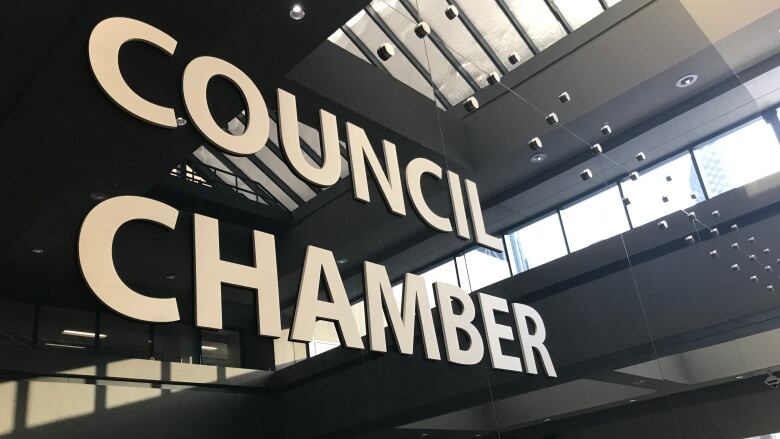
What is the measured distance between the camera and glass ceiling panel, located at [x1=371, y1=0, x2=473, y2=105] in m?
4.64

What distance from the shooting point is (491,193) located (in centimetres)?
509

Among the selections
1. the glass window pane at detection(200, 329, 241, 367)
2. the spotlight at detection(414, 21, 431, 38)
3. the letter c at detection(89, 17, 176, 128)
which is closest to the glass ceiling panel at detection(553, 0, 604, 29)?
the spotlight at detection(414, 21, 431, 38)

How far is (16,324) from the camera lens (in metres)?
2.48

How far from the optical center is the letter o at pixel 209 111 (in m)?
3.04

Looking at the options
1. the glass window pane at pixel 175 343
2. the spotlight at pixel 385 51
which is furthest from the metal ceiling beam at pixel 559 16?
the glass window pane at pixel 175 343

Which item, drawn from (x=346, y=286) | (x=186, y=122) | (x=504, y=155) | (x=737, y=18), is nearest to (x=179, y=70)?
(x=186, y=122)

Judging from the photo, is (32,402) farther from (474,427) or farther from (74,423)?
(474,427)

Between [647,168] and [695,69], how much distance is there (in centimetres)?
131

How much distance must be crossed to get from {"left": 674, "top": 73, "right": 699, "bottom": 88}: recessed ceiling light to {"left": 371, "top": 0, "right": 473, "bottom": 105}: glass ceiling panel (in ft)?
8.72

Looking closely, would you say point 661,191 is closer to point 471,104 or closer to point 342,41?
point 471,104

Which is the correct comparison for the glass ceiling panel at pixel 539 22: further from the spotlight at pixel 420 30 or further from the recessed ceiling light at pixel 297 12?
the recessed ceiling light at pixel 297 12

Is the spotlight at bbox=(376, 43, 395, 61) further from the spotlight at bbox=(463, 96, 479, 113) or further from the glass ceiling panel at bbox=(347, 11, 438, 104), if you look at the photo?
the spotlight at bbox=(463, 96, 479, 113)

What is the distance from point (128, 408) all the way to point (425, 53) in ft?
10.7

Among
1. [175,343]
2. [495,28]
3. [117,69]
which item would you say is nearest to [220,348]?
[175,343]
